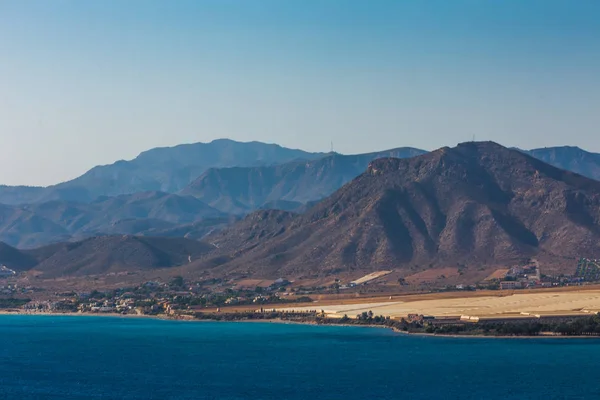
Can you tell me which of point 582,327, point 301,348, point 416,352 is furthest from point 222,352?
point 582,327

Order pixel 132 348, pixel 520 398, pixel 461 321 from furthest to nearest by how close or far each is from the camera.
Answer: pixel 461 321, pixel 132 348, pixel 520 398

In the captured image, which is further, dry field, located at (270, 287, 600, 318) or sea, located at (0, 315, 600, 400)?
dry field, located at (270, 287, 600, 318)

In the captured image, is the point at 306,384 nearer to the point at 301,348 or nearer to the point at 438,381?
the point at 438,381

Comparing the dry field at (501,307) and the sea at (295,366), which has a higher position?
the dry field at (501,307)

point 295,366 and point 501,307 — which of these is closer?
point 295,366

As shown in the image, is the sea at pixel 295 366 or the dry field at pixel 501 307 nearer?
the sea at pixel 295 366

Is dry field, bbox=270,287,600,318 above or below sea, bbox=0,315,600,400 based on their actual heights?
above

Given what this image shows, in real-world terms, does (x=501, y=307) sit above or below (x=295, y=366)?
above

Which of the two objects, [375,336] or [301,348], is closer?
[301,348]
